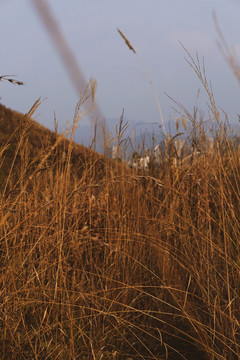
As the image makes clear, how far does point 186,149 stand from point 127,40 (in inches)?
44.6

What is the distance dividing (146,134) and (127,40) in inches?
48.0

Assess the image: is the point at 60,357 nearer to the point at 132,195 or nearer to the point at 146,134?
the point at 132,195

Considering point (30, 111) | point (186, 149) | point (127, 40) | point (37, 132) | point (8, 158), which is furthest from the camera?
point (37, 132)

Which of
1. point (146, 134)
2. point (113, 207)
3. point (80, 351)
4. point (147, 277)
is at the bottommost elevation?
point (80, 351)

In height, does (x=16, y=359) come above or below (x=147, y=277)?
below

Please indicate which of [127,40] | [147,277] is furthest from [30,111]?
[147,277]

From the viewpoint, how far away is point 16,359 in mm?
1473

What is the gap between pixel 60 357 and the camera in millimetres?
1434

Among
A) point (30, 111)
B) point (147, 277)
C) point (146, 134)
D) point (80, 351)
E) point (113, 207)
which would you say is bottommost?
point (80, 351)

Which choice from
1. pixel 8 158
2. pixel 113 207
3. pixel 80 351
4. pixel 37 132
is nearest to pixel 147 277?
pixel 113 207

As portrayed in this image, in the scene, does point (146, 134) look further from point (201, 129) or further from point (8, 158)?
point (8, 158)

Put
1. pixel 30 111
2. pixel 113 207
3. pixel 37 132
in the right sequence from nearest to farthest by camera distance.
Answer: pixel 30 111, pixel 113 207, pixel 37 132

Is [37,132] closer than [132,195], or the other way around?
[132,195]

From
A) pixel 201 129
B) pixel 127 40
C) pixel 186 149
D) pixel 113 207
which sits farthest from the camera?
pixel 186 149
